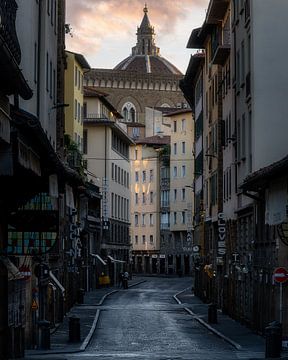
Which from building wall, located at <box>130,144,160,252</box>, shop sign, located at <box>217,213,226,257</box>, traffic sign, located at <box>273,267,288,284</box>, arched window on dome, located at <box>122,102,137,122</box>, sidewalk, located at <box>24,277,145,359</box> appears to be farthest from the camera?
arched window on dome, located at <box>122,102,137,122</box>

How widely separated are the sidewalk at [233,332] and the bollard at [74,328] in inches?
202

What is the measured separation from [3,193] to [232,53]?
99.4 ft

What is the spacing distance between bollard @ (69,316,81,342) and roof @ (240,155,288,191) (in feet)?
24.7

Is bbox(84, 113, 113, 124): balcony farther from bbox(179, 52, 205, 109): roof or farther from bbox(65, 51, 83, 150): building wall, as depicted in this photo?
bbox(179, 52, 205, 109): roof

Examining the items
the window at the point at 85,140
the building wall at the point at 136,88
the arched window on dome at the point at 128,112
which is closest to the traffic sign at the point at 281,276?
the window at the point at 85,140

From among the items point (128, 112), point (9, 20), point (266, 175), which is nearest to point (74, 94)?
point (266, 175)

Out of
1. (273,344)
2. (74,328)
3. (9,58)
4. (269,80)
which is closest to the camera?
(9,58)

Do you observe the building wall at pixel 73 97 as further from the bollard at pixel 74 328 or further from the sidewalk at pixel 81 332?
the bollard at pixel 74 328

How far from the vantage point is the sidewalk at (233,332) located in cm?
3665

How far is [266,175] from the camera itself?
117 ft

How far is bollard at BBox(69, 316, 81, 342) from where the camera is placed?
38719 mm

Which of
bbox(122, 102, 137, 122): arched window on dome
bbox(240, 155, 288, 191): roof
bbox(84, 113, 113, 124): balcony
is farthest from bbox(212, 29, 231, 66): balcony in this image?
bbox(122, 102, 137, 122): arched window on dome

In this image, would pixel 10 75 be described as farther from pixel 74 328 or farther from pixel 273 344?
pixel 74 328

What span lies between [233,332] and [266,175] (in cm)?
1066
